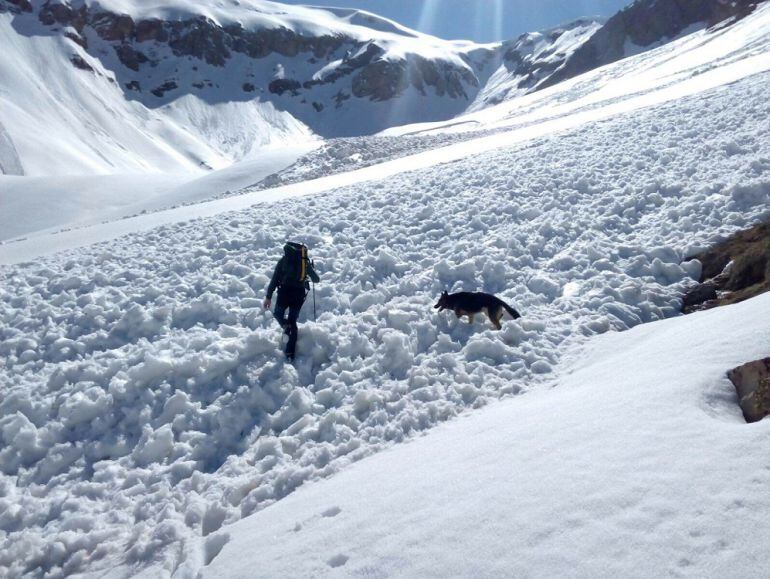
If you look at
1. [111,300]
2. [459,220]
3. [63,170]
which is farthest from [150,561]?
[63,170]

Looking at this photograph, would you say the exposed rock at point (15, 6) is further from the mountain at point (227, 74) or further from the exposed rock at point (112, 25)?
the exposed rock at point (112, 25)

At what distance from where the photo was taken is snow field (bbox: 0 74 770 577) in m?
5.36

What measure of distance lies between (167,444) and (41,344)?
345 centimetres

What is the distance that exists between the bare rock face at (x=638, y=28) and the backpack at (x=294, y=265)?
306 feet

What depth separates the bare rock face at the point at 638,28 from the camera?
87.7 m

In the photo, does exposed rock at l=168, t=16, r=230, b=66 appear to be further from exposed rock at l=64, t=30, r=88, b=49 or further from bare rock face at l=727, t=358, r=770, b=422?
bare rock face at l=727, t=358, r=770, b=422

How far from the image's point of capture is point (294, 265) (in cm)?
734

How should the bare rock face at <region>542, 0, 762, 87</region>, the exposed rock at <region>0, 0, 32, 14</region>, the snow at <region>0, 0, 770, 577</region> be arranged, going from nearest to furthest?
the snow at <region>0, 0, 770, 577</region>
the bare rock face at <region>542, 0, 762, 87</region>
the exposed rock at <region>0, 0, 32, 14</region>

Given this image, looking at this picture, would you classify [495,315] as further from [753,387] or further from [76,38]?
[76,38]

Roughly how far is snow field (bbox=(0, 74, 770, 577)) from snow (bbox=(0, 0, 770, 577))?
4 centimetres

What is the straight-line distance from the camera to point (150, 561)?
4.62 metres

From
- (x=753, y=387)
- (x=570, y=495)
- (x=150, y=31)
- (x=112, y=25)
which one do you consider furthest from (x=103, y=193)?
(x=150, y=31)

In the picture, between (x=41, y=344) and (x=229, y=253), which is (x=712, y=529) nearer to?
(x=41, y=344)

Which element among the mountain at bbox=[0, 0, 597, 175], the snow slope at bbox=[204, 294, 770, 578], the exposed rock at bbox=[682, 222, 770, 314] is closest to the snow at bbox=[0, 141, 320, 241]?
the exposed rock at bbox=[682, 222, 770, 314]
